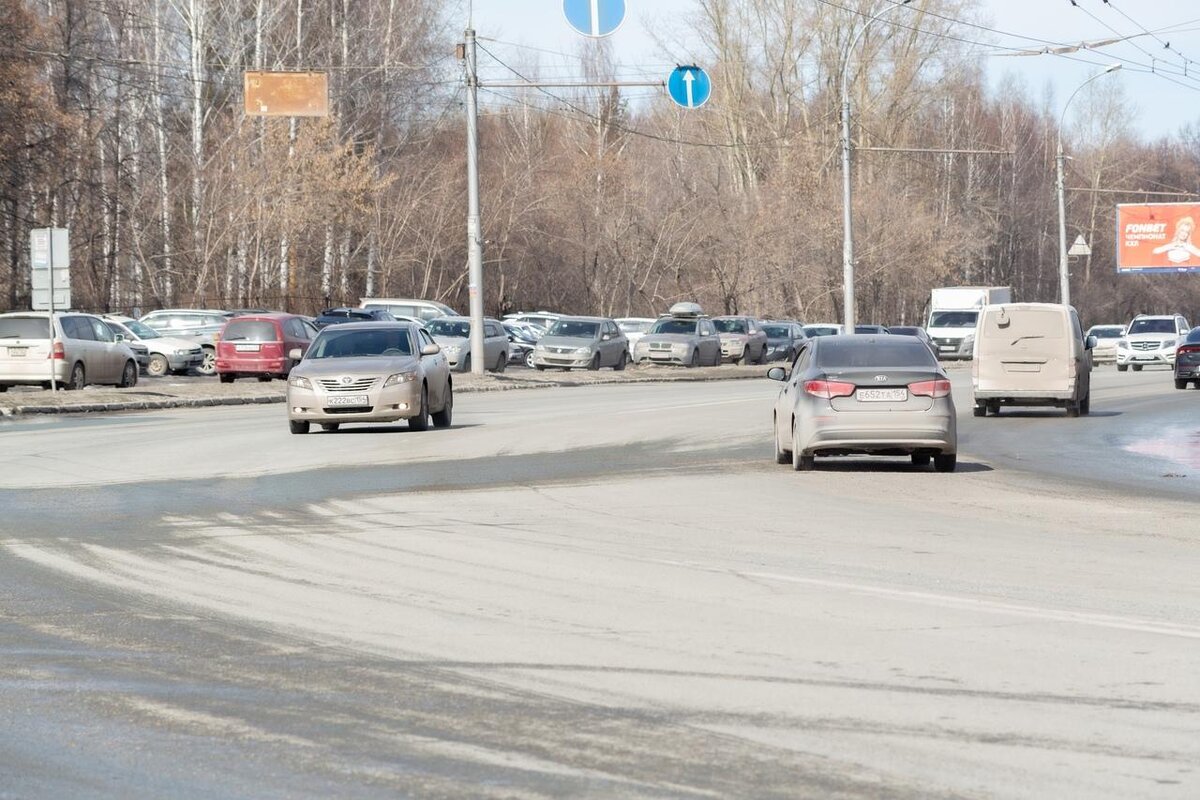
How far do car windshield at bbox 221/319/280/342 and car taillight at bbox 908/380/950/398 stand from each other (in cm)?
2532

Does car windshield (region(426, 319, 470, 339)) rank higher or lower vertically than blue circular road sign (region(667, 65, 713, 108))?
lower

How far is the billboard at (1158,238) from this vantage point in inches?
3292

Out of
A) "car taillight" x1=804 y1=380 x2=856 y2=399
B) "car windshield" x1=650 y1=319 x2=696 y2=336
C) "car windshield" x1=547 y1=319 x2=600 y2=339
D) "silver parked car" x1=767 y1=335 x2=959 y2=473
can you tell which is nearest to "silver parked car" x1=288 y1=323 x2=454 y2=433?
"silver parked car" x1=767 y1=335 x2=959 y2=473

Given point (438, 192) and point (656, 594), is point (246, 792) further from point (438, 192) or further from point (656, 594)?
point (438, 192)

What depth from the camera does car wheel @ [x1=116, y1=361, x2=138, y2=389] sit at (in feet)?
127

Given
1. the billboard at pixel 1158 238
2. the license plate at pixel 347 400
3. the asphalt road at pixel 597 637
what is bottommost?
the asphalt road at pixel 597 637

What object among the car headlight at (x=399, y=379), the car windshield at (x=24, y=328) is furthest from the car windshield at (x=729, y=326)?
the car headlight at (x=399, y=379)

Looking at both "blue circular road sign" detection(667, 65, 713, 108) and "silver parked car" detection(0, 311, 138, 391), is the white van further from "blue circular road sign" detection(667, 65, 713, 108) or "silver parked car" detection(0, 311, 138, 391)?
"silver parked car" detection(0, 311, 138, 391)

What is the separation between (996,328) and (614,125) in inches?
2471

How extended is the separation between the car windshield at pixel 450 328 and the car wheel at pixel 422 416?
2332cm

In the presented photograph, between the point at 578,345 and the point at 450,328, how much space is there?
508 centimetres

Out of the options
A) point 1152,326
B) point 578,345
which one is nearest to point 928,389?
point 578,345

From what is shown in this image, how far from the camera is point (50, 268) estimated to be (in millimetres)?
33094

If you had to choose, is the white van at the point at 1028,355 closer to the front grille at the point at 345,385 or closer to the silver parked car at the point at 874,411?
the front grille at the point at 345,385
